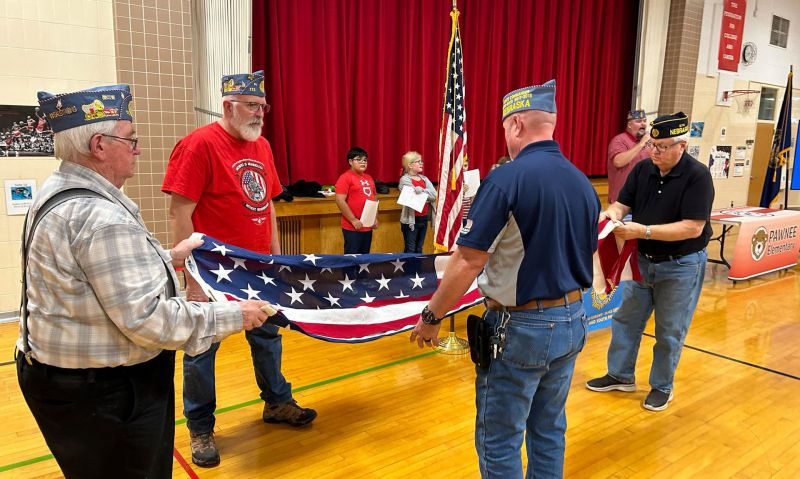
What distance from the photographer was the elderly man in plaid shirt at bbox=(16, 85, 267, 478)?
1448 millimetres

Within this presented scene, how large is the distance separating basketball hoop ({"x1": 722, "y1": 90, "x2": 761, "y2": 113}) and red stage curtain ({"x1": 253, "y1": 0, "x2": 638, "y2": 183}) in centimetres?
257

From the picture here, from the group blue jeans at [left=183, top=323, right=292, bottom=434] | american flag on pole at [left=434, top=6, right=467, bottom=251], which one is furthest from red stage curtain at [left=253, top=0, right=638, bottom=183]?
blue jeans at [left=183, top=323, right=292, bottom=434]

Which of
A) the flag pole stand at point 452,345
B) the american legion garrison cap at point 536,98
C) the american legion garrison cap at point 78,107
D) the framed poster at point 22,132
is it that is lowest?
the flag pole stand at point 452,345

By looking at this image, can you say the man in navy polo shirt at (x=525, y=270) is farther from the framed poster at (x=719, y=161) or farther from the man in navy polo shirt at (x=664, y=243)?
the framed poster at (x=719, y=161)

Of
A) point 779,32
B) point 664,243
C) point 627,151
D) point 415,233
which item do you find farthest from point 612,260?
point 779,32

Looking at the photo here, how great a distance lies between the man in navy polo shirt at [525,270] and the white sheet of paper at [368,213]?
3.82 metres

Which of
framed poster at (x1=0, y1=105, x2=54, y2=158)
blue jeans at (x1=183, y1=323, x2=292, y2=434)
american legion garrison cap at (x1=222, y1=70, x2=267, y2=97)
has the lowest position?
blue jeans at (x1=183, y1=323, x2=292, y2=434)

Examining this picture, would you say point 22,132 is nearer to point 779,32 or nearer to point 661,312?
point 661,312

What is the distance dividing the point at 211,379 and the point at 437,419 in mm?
1359

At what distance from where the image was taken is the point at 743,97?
35.6ft

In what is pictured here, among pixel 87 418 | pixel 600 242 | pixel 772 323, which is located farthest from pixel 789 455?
pixel 87 418

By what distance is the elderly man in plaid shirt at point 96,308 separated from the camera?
145 centimetres

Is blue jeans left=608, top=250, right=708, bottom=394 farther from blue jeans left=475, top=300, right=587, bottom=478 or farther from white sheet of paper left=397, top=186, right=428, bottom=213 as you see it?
white sheet of paper left=397, top=186, right=428, bottom=213

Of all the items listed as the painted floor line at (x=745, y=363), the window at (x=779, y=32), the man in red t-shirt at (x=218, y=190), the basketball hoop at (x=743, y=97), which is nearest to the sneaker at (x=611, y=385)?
the painted floor line at (x=745, y=363)
